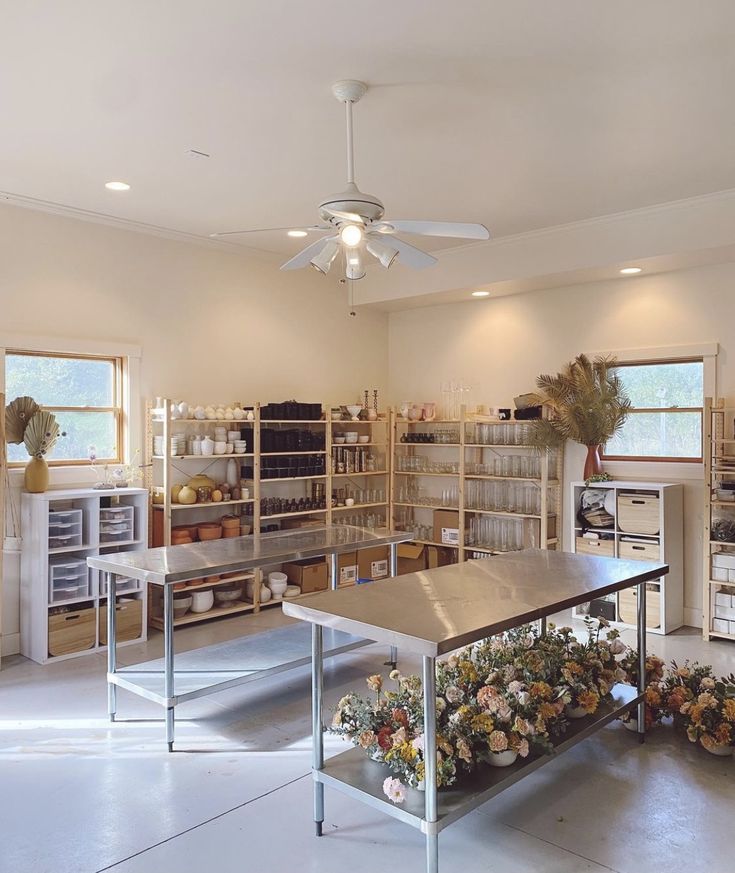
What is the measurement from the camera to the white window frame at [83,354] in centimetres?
493

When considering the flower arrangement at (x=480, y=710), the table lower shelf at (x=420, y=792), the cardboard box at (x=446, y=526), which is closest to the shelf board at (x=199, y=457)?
the cardboard box at (x=446, y=526)

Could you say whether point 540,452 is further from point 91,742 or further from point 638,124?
point 91,742

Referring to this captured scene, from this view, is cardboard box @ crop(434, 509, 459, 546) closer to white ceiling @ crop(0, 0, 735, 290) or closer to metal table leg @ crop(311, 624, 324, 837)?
white ceiling @ crop(0, 0, 735, 290)

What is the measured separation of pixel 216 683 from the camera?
3.80 metres

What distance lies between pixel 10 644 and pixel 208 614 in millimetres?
1386

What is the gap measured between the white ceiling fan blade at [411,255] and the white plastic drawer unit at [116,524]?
2.88 m

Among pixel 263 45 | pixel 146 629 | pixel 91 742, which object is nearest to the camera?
pixel 263 45

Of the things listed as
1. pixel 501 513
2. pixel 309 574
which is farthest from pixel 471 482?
pixel 309 574

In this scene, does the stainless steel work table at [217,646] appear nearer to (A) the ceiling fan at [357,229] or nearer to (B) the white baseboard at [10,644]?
(B) the white baseboard at [10,644]

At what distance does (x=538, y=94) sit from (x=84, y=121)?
229cm

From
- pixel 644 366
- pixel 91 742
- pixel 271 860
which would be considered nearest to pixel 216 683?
pixel 91 742

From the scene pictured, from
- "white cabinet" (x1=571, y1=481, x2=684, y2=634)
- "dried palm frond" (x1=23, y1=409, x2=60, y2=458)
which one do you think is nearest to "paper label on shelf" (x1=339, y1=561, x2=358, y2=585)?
"white cabinet" (x1=571, y1=481, x2=684, y2=634)

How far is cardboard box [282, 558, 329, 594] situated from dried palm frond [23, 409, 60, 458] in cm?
234

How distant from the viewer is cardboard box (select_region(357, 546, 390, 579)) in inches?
264
